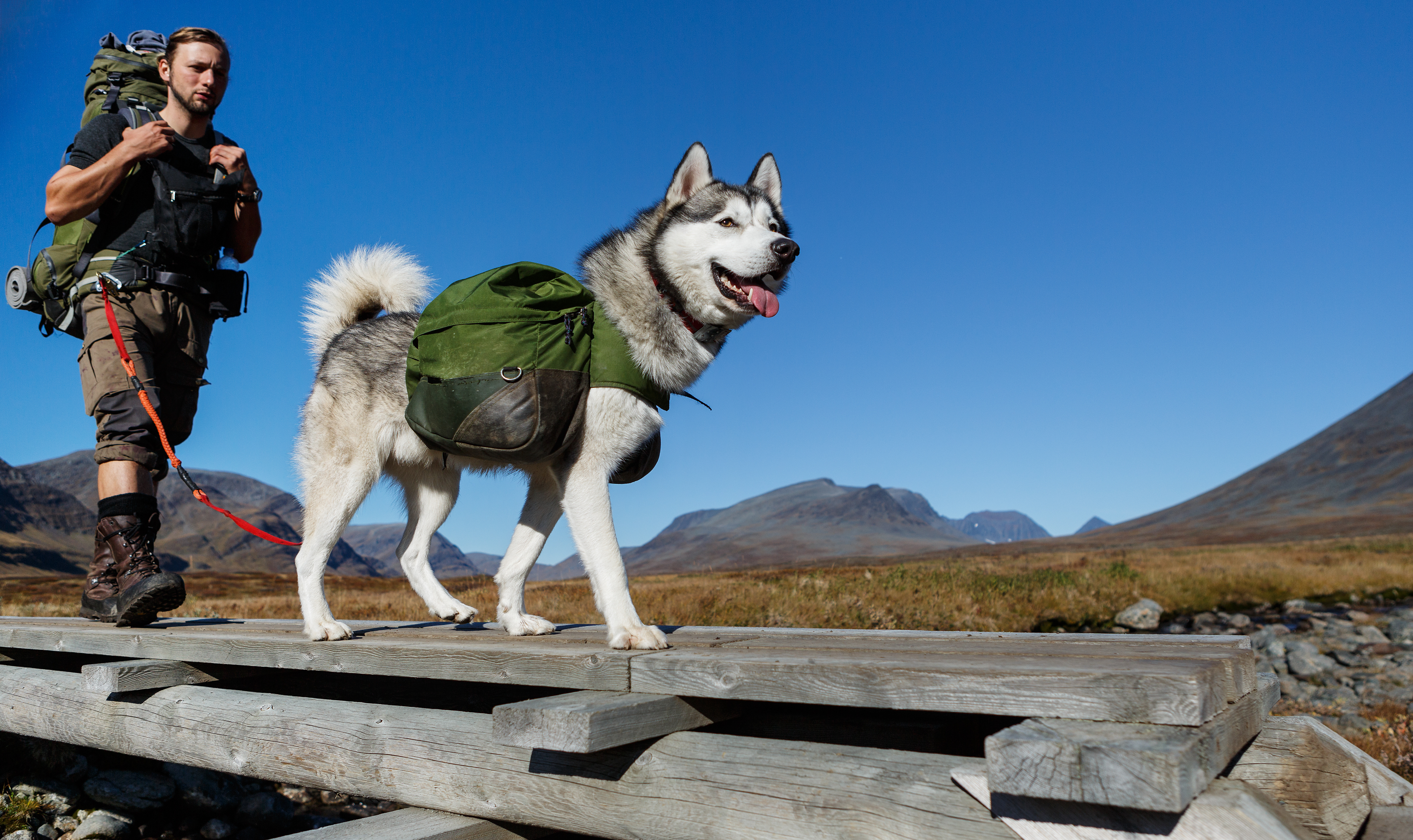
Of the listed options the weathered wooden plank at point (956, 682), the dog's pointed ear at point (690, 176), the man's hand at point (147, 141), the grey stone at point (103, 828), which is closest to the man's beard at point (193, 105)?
the man's hand at point (147, 141)

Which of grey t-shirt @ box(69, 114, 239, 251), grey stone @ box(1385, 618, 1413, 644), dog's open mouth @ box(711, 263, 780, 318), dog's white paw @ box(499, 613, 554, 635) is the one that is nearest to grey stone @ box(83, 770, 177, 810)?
dog's white paw @ box(499, 613, 554, 635)

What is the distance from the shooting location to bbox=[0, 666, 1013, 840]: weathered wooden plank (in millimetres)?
2266

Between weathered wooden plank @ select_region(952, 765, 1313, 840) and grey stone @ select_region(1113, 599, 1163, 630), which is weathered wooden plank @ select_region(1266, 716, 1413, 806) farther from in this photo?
grey stone @ select_region(1113, 599, 1163, 630)

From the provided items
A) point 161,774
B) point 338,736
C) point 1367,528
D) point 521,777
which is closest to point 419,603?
point 161,774

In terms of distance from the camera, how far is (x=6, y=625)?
591cm

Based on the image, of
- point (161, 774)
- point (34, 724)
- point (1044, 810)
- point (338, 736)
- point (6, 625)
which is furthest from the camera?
point (161, 774)

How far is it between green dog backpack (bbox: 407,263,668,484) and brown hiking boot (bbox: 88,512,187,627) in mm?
1924

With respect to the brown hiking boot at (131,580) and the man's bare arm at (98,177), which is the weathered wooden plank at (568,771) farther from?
the man's bare arm at (98,177)

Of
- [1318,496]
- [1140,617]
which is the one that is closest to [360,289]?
[1140,617]

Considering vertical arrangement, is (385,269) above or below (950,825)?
above

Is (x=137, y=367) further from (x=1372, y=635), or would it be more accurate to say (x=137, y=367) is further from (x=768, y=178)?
(x=1372, y=635)

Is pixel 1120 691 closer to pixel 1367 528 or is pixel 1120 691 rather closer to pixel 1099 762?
pixel 1099 762

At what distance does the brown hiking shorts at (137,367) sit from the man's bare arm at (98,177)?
0.51 m

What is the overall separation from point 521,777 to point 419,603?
1079cm
